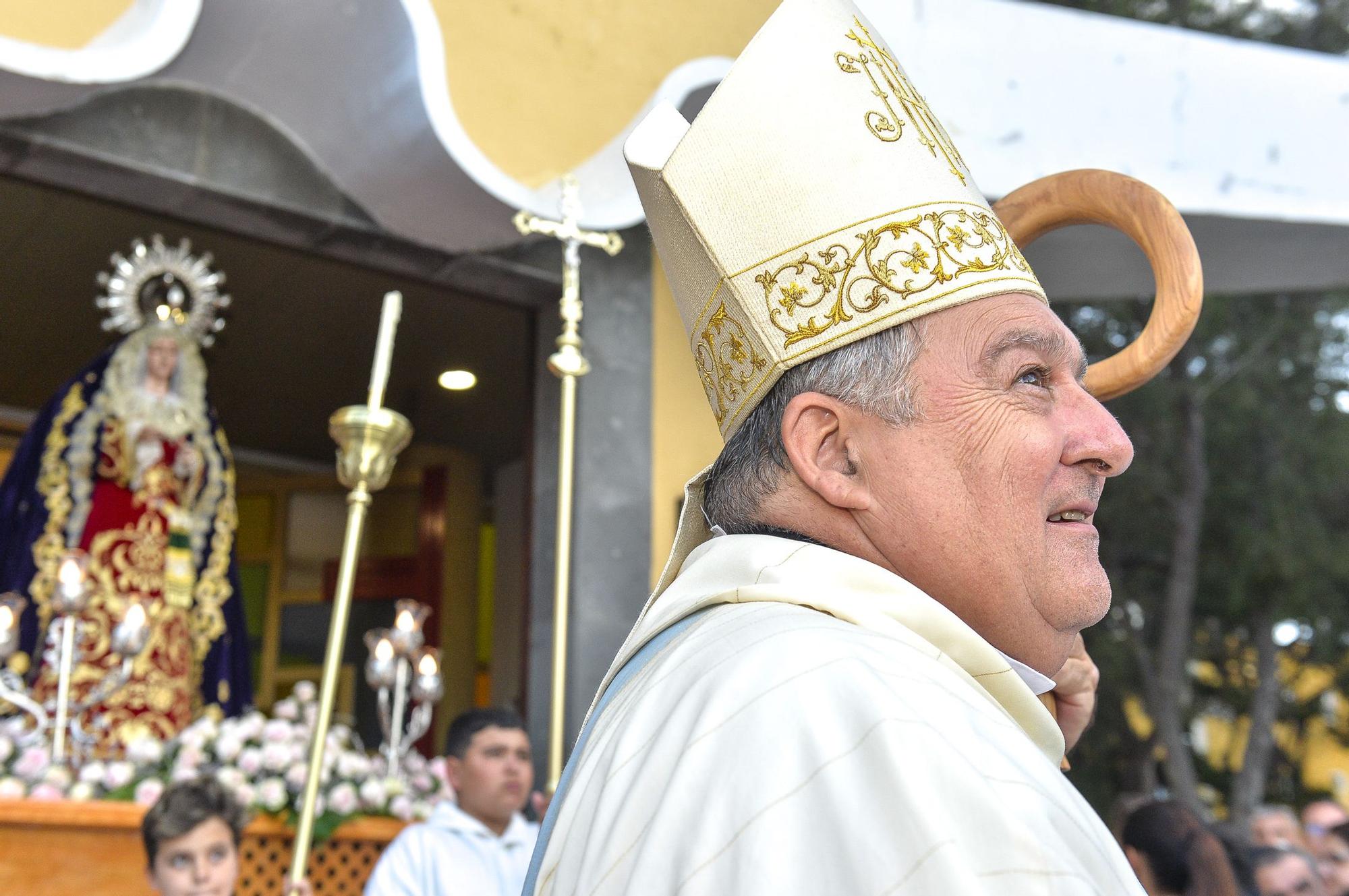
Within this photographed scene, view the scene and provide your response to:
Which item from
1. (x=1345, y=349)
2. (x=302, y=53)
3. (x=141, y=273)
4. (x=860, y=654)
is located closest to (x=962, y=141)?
(x=302, y=53)

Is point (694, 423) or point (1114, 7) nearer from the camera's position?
point (694, 423)

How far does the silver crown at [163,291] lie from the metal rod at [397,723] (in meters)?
2.05

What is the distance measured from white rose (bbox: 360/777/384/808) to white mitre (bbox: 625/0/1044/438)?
2.86m

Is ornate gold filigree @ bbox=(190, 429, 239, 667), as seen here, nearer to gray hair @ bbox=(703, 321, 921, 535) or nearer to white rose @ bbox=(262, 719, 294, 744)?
white rose @ bbox=(262, 719, 294, 744)

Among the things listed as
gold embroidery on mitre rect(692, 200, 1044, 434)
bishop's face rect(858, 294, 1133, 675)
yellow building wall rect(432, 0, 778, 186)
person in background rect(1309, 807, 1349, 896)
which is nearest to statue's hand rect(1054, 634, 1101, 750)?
bishop's face rect(858, 294, 1133, 675)

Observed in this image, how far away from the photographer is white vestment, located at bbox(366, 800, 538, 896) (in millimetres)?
Answer: 3877

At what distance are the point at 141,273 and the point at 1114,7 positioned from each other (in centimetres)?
618

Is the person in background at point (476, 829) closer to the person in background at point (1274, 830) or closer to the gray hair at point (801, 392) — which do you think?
the person in background at point (1274, 830)

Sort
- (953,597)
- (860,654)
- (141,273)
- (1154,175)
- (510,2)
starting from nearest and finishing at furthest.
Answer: (860,654), (953,597), (510,2), (1154,175), (141,273)

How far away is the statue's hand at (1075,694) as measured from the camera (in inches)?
75.5

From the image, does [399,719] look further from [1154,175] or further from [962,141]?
[1154,175]

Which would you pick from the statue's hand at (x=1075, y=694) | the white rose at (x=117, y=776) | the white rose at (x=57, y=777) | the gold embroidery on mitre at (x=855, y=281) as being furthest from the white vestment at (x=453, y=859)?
the gold embroidery on mitre at (x=855, y=281)

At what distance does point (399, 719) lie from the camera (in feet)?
14.8

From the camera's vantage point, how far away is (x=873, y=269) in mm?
1390
